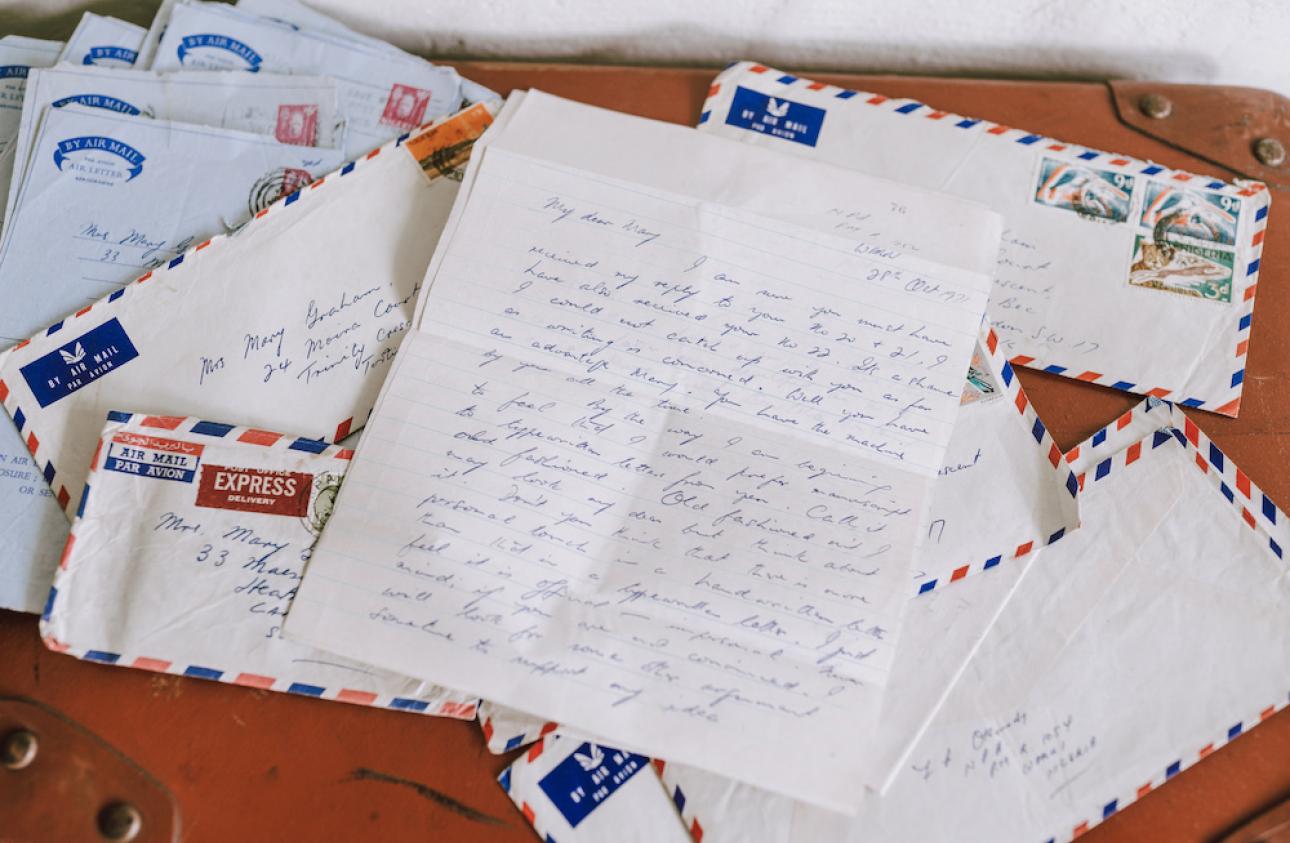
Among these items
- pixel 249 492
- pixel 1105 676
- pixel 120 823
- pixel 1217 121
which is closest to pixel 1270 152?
pixel 1217 121

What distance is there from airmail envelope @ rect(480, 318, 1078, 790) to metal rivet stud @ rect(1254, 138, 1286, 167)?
261mm

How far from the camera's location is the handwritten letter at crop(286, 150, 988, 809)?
51 cm

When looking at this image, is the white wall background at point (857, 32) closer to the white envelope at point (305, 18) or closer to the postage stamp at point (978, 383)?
the white envelope at point (305, 18)

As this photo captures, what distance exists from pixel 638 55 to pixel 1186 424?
0.46 m

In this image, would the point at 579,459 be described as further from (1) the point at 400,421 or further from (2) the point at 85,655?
(2) the point at 85,655

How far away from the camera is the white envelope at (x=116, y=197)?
57 cm

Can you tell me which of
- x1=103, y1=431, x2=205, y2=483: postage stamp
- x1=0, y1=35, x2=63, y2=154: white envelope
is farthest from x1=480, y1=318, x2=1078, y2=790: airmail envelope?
x1=0, y1=35, x2=63, y2=154: white envelope

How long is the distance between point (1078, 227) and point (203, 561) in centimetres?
58

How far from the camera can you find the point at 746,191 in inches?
23.1

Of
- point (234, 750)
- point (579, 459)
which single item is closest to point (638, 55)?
point (579, 459)

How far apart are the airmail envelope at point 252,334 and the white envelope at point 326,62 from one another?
0.06m

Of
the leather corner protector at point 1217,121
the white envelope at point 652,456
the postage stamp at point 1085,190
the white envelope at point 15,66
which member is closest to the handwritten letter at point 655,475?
the white envelope at point 652,456

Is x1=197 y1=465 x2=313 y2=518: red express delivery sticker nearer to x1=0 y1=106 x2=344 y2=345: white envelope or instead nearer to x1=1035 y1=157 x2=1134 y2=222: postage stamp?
x1=0 y1=106 x2=344 y2=345: white envelope

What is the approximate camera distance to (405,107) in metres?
0.63
